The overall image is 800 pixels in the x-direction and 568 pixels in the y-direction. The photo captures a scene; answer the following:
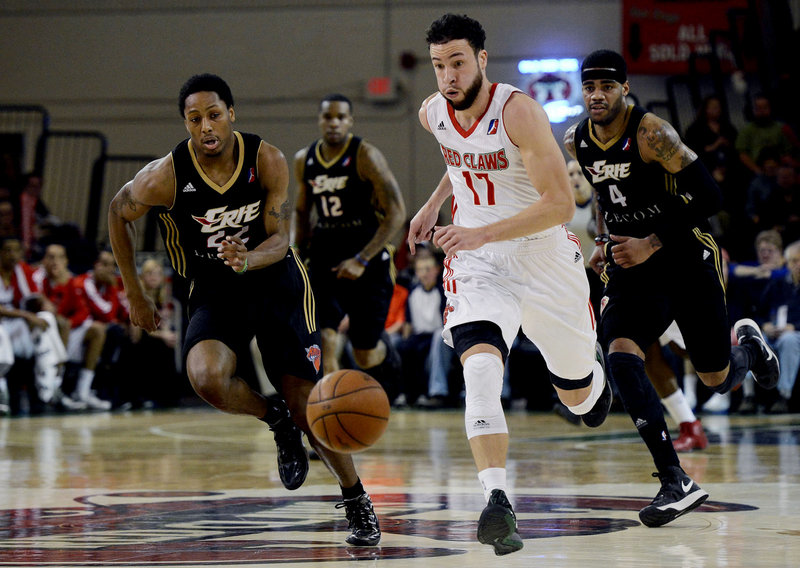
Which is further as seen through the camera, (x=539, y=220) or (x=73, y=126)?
(x=73, y=126)

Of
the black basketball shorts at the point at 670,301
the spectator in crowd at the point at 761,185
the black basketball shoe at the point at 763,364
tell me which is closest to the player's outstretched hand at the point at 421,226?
the black basketball shorts at the point at 670,301

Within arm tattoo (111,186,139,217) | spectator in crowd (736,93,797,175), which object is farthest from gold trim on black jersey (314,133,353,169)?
spectator in crowd (736,93,797,175)

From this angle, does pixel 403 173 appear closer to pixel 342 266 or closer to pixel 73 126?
pixel 73 126

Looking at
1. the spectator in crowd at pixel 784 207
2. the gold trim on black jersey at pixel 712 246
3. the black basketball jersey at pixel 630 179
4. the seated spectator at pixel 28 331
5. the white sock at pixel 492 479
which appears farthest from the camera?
the spectator in crowd at pixel 784 207

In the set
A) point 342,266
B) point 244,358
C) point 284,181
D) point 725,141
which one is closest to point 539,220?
point 284,181

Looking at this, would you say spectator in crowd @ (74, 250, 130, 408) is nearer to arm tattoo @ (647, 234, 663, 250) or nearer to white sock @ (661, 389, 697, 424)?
white sock @ (661, 389, 697, 424)

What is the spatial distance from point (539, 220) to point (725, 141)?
10601 mm

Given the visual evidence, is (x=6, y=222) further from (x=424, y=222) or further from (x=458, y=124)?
(x=458, y=124)

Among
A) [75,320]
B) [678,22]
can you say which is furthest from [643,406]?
[678,22]

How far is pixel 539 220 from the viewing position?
13.9 feet

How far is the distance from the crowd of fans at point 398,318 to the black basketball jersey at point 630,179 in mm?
6043

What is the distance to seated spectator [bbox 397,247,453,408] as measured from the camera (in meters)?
12.2

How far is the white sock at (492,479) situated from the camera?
3.97 m

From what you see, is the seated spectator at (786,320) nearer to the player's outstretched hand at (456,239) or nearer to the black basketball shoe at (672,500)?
the black basketball shoe at (672,500)
